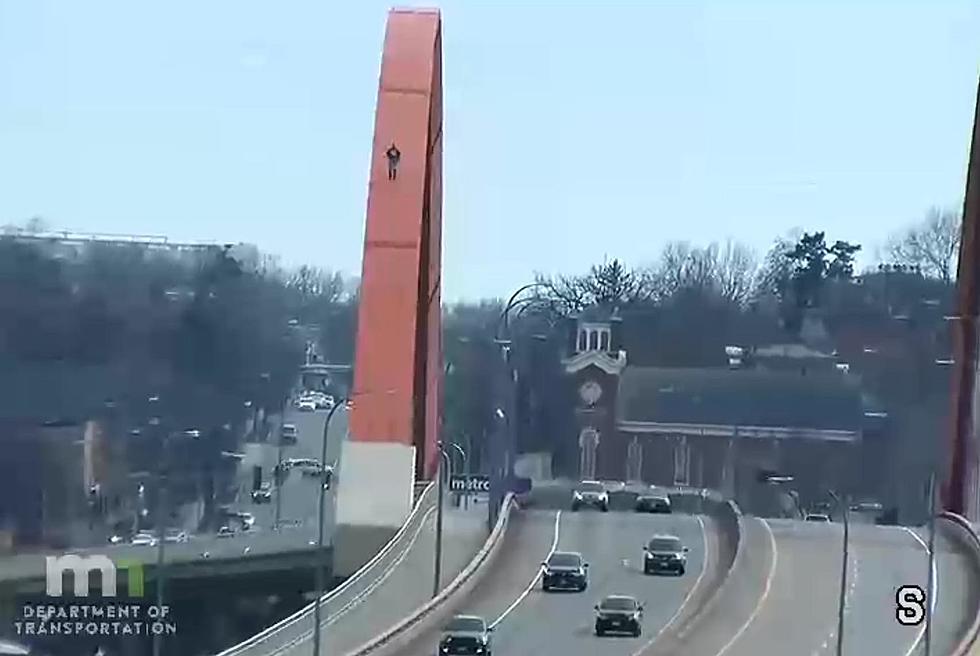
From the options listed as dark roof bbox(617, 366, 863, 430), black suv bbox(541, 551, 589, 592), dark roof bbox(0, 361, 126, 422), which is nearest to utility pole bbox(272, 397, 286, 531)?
dark roof bbox(0, 361, 126, 422)

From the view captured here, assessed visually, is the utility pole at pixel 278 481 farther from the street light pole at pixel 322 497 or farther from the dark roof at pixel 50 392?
the dark roof at pixel 50 392

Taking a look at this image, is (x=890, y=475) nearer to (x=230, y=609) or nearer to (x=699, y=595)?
(x=699, y=595)

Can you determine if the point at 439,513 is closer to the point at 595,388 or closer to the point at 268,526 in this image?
the point at 595,388

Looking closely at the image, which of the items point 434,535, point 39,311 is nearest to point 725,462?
point 434,535

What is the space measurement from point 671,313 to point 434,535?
195 cm

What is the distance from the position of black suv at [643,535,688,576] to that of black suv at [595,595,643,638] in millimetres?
365

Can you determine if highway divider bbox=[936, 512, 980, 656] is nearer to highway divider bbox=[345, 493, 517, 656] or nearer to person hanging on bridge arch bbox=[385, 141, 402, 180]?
highway divider bbox=[345, 493, 517, 656]

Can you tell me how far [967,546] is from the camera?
11.5 meters

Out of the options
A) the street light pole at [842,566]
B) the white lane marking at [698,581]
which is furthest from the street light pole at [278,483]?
the street light pole at [842,566]

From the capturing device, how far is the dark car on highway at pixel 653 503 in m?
10.8

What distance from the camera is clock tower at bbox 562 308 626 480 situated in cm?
1102

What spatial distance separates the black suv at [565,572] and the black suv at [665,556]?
0.33 metres

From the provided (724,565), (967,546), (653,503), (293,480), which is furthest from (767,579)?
(293,480)

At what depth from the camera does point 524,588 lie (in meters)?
10.9
